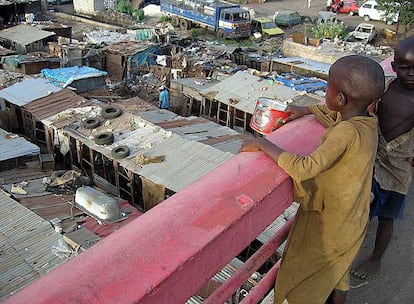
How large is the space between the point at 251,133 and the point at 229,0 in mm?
32084

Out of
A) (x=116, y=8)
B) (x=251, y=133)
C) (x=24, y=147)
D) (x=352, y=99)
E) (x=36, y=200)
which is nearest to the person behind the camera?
(x=352, y=99)

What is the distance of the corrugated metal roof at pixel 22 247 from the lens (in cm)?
770

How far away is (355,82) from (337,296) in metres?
1.15

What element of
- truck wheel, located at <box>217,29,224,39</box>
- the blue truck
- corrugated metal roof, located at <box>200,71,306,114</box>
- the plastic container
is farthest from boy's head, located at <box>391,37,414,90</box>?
truck wheel, located at <box>217,29,224,39</box>

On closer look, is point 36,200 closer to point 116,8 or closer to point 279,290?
point 279,290

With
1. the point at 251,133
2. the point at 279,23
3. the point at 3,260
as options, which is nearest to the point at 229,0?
the point at 279,23

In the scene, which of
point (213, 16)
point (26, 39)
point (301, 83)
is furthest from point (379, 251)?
point (213, 16)

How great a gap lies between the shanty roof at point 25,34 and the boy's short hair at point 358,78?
94.4 ft

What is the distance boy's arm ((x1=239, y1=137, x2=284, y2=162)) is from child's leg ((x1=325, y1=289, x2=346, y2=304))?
2.95 ft

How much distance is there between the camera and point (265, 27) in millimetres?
37438

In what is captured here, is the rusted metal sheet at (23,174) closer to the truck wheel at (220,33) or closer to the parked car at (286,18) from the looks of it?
the truck wheel at (220,33)

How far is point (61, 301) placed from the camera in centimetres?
123

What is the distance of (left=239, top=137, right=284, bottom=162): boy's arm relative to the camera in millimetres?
1979

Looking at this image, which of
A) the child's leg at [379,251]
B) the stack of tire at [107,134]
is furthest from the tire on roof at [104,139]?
the child's leg at [379,251]
